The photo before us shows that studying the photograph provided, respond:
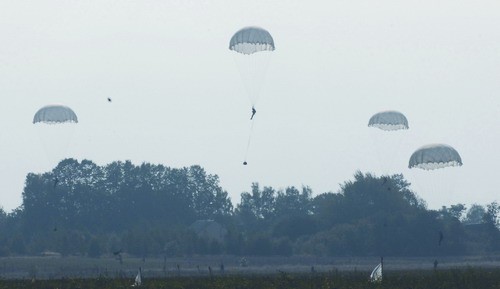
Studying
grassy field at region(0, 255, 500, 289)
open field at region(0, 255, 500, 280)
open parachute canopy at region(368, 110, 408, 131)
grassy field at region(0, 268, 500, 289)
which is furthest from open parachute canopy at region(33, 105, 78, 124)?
open parachute canopy at region(368, 110, 408, 131)

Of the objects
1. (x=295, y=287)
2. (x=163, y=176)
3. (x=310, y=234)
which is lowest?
(x=295, y=287)

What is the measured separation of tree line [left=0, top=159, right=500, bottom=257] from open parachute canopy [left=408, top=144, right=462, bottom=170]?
1394 cm

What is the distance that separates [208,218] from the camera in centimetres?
16562

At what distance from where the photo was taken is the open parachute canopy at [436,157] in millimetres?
77500

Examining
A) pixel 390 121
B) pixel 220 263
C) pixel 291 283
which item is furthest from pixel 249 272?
pixel 291 283

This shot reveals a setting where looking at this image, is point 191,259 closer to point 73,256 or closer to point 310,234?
point 73,256

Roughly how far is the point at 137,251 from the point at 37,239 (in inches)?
899

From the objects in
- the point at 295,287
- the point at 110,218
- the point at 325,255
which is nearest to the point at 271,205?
the point at 110,218

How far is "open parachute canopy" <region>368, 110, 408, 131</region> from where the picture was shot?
79.8 m

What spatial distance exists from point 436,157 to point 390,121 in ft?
14.5

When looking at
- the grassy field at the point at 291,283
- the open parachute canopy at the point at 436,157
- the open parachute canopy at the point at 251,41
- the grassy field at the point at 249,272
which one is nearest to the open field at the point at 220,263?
the grassy field at the point at 249,272

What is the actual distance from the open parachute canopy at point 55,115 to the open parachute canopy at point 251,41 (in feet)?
47.1

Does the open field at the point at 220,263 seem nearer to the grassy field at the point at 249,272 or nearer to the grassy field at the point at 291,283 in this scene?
the grassy field at the point at 249,272

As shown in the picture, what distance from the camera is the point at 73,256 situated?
4594 inches
